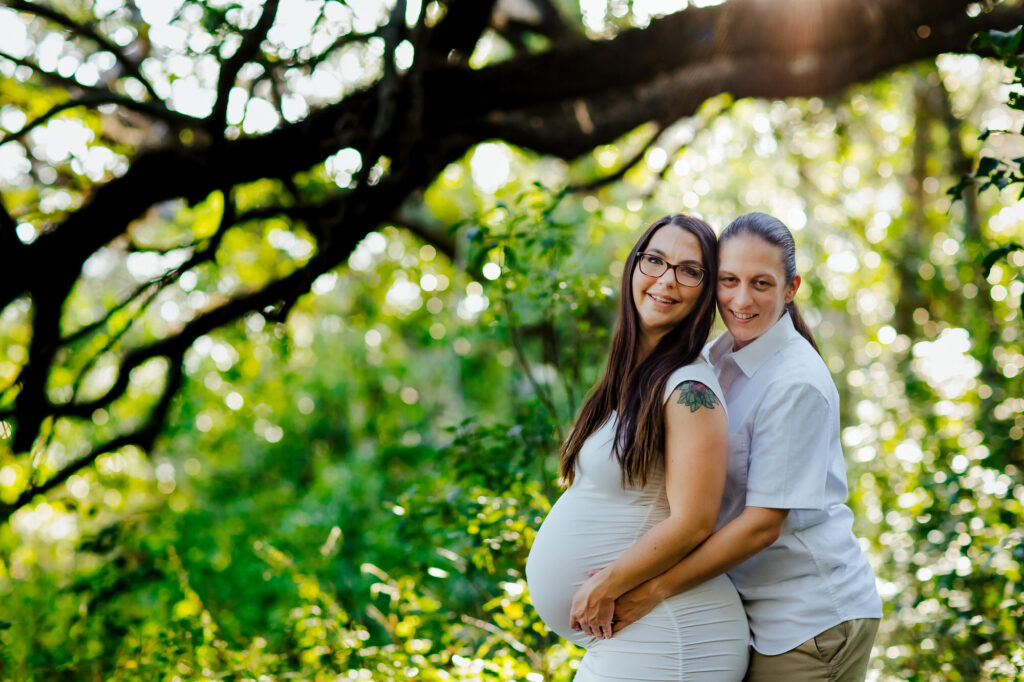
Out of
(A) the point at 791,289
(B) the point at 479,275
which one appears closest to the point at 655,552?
(A) the point at 791,289

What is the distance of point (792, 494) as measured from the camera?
1.57m

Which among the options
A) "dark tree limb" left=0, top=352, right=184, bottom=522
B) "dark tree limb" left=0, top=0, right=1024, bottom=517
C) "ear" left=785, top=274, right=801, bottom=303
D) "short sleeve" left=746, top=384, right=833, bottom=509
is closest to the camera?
"short sleeve" left=746, top=384, right=833, bottom=509

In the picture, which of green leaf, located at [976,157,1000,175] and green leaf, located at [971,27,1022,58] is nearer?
green leaf, located at [971,27,1022,58]

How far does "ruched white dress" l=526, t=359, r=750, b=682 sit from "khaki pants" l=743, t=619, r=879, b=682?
7cm

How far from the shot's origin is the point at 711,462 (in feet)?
5.27

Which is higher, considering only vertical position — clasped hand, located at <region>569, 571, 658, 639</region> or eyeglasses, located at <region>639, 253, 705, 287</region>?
eyeglasses, located at <region>639, 253, 705, 287</region>

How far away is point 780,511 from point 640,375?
1.37ft

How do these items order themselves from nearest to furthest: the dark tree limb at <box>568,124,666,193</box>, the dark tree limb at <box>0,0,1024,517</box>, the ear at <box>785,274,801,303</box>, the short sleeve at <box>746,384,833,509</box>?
the short sleeve at <box>746,384,833,509</box> < the ear at <box>785,274,801,303</box> < the dark tree limb at <box>0,0,1024,517</box> < the dark tree limb at <box>568,124,666,193</box>

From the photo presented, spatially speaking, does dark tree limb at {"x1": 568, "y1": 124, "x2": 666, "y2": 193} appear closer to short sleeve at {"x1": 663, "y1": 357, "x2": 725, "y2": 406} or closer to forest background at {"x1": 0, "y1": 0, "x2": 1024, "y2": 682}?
forest background at {"x1": 0, "y1": 0, "x2": 1024, "y2": 682}

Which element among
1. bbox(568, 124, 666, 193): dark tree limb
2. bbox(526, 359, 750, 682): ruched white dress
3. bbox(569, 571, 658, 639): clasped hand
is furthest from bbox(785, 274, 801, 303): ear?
bbox(568, 124, 666, 193): dark tree limb

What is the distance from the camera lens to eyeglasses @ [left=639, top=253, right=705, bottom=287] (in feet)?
5.98

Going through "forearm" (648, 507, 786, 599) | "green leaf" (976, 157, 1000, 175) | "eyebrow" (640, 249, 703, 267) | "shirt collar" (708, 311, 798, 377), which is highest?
"green leaf" (976, 157, 1000, 175)

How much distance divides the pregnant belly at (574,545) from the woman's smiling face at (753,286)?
0.46 m

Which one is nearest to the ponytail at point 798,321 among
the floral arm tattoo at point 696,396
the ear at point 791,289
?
the ear at point 791,289
